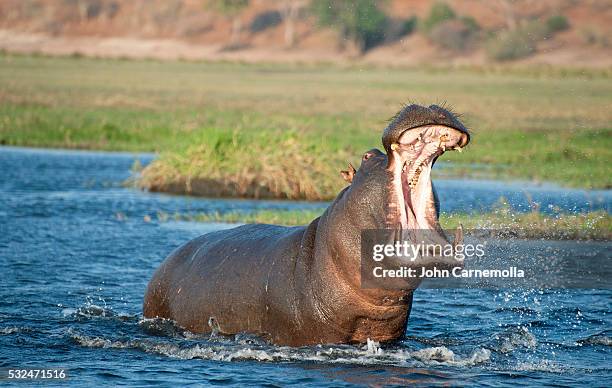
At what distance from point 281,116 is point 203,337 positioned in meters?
25.7

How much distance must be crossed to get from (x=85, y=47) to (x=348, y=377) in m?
65.7

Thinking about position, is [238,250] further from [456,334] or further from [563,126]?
[563,126]

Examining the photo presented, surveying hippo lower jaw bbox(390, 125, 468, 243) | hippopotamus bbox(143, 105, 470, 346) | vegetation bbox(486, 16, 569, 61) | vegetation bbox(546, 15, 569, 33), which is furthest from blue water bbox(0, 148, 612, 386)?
vegetation bbox(546, 15, 569, 33)

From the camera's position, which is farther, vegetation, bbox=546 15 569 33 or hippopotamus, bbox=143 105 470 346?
vegetation, bbox=546 15 569 33

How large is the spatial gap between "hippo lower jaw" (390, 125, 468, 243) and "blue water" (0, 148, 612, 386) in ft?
3.54

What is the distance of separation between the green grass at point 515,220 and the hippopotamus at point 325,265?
4747 millimetres

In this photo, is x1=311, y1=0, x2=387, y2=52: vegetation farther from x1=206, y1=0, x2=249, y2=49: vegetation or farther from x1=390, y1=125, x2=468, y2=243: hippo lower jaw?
x1=390, y1=125, x2=468, y2=243: hippo lower jaw

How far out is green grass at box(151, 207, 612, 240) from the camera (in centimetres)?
1300

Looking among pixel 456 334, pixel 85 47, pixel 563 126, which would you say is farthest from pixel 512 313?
pixel 85 47

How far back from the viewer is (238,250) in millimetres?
8023

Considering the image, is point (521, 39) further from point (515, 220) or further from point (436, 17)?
point (515, 220)

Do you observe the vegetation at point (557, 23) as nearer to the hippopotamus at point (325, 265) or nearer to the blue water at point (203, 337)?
the blue water at point (203, 337)

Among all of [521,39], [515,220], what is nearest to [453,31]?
[521,39]

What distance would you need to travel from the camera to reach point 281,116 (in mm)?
33469
